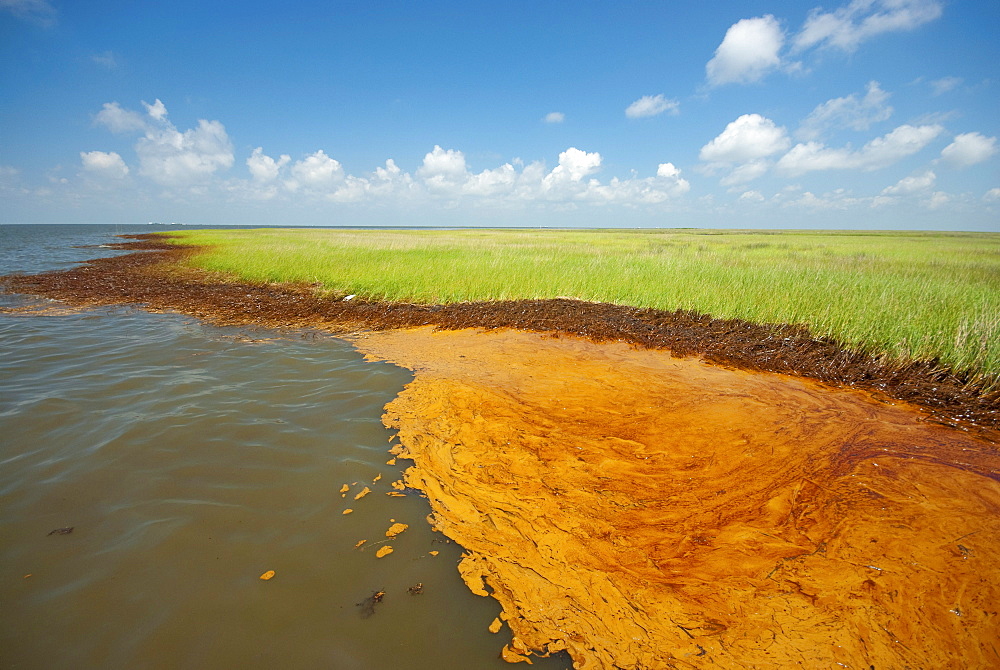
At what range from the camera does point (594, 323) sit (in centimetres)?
945

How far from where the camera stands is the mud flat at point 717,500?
7.70 feet

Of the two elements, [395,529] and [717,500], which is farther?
[717,500]

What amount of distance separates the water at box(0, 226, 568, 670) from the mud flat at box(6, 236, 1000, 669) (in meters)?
0.42

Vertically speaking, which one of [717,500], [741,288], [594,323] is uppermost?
[741,288]

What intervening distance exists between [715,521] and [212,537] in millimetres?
3927

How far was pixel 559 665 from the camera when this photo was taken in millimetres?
2180

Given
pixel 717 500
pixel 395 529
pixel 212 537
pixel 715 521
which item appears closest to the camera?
pixel 212 537

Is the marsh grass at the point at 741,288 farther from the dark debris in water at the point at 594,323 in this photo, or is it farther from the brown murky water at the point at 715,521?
the brown murky water at the point at 715,521

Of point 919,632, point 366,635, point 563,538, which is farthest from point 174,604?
point 919,632

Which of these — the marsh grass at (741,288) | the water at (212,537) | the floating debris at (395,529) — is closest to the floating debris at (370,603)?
the water at (212,537)

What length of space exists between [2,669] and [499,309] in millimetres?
9212

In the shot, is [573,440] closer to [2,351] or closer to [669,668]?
[669,668]

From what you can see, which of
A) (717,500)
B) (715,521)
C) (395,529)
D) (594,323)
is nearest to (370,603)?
(395,529)

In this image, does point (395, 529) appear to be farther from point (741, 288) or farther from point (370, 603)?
point (741, 288)
